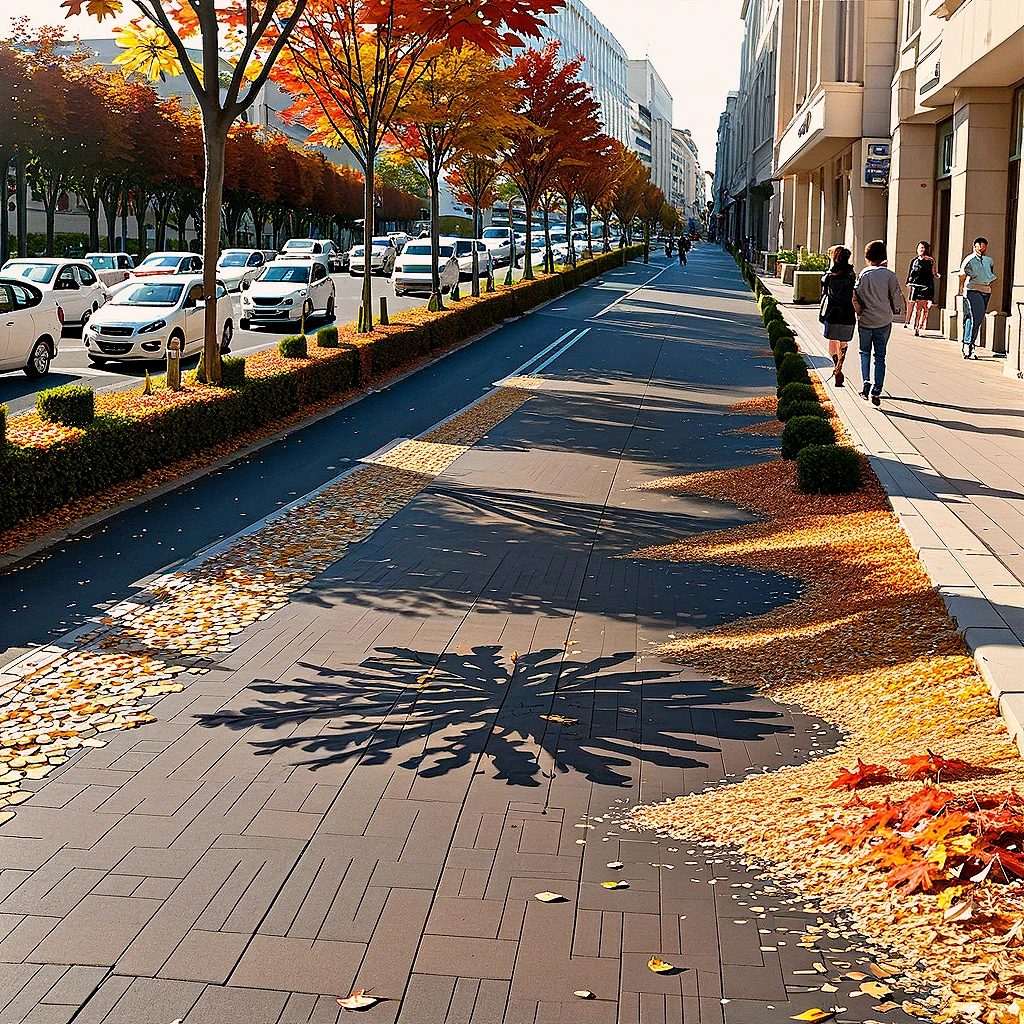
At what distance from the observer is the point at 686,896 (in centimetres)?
464

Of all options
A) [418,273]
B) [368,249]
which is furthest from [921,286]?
[418,273]

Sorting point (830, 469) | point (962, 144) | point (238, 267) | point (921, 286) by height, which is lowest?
point (830, 469)

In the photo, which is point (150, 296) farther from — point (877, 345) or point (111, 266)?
point (111, 266)

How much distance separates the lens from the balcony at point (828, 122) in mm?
37500

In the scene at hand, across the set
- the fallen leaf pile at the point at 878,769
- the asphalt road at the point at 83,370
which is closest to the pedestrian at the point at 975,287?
the fallen leaf pile at the point at 878,769

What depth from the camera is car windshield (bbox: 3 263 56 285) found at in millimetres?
25928

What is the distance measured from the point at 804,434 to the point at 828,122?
27686 mm

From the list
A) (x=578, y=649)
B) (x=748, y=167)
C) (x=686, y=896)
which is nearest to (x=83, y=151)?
(x=578, y=649)

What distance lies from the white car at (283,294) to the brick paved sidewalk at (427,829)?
21412mm

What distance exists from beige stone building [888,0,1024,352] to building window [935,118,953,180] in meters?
0.02

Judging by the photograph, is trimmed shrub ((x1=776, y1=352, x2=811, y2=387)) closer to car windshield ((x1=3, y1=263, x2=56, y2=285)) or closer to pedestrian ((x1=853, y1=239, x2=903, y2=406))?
pedestrian ((x1=853, y1=239, x2=903, y2=406))

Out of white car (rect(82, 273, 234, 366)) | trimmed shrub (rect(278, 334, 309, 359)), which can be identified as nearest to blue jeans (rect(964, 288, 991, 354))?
trimmed shrub (rect(278, 334, 309, 359))

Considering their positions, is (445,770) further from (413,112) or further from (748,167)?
(748,167)

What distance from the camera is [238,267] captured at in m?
39.6
